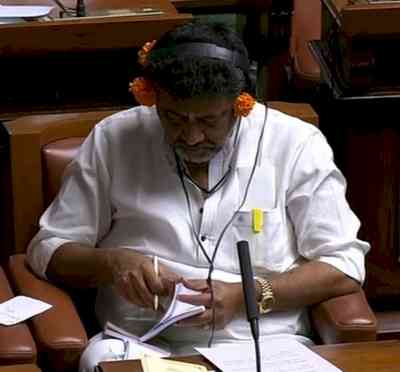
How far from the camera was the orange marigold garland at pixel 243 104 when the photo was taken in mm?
2398

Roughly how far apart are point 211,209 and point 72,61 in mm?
1041

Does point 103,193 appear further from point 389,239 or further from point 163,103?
point 389,239

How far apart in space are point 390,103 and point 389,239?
0.38 m

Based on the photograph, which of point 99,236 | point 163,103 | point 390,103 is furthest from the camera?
point 390,103

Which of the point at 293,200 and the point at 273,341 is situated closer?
the point at 273,341

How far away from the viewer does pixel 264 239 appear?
8.08 feet

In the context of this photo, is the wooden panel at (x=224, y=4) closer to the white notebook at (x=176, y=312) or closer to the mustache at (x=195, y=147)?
the mustache at (x=195, y=147)

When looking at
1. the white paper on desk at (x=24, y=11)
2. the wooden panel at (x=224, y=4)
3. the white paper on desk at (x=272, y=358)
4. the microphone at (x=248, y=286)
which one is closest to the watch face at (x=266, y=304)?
the white paper on desk at (x=272, y=358)

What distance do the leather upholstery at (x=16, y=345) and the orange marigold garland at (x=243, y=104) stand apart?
0.61 metres

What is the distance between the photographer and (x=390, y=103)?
3168 millimetres

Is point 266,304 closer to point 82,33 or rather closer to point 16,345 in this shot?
point 16,345

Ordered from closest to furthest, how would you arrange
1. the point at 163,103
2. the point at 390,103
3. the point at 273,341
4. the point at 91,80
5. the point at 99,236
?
the point at 273,341 → the point at 163,103 → the point at 99,236 → the point at 390,103 → the point at 91,80

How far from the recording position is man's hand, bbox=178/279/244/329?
231 centimetres

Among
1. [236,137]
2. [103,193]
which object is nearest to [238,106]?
[236,137]
